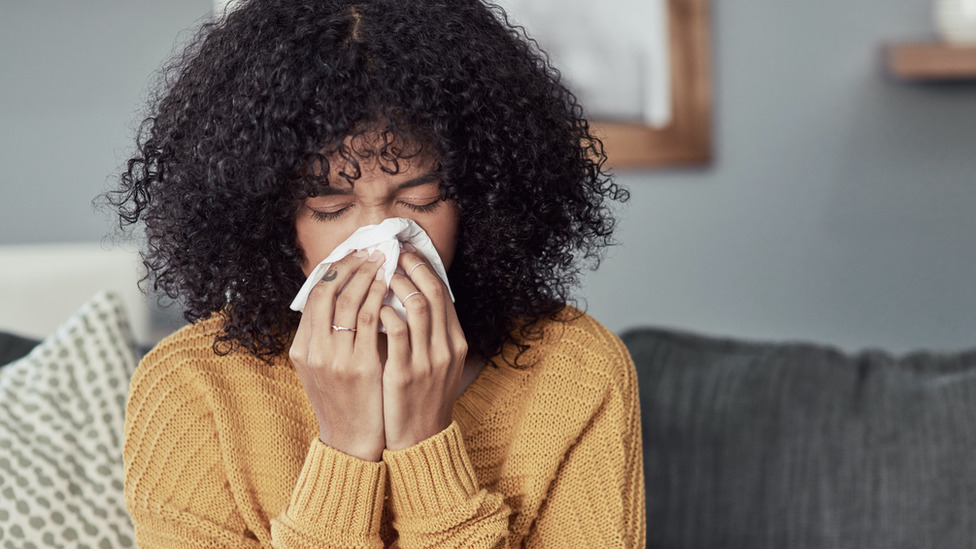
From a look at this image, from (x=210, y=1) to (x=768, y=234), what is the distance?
1.51 meters

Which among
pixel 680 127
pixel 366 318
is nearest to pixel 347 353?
pixel 366 318

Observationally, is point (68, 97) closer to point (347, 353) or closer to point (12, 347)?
point (12, 347)

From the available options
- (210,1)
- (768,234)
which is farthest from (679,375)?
(210,1)

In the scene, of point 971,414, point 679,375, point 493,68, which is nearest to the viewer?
point 493,68

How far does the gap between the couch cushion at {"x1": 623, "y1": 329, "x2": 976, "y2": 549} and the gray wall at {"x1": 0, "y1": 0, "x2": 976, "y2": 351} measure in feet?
2.73

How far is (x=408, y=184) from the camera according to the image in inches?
34.3

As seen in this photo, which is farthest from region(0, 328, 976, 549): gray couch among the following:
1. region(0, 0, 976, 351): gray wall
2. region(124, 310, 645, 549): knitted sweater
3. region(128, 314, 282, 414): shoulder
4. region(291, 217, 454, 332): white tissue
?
region(0, 0, 976, 351): gray wall

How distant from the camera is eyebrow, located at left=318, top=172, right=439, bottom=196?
859 mm

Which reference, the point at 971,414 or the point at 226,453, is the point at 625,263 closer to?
the point at 971,414

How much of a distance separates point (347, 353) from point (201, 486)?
267 mm

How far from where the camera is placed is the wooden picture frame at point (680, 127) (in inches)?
88.8

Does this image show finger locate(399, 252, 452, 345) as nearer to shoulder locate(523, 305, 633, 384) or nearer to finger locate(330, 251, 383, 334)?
finger locate(330, 251, 383, 334)

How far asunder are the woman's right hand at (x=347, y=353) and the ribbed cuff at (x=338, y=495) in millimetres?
21

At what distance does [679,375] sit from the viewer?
1.53m
